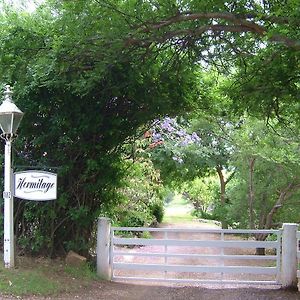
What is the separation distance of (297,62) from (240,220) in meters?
9.02

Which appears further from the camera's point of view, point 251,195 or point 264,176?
point 251,195

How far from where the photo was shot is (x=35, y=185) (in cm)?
752

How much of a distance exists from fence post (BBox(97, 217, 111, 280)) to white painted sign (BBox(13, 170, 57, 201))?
1.28m

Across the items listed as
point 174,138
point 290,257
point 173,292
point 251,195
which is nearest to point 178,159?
point 174,138

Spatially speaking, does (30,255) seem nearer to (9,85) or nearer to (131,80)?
(9,85)

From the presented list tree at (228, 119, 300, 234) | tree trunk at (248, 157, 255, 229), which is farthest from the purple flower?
tree trunk at (248, 157, 255, 229)

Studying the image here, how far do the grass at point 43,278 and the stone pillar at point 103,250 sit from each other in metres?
0.18

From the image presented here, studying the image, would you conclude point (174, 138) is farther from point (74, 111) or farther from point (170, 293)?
point (170, 293)

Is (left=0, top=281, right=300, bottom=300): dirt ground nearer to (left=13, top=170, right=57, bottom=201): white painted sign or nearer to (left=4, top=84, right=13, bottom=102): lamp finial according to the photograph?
(left=13, top=170, right=57, bottom=201): white painted sign

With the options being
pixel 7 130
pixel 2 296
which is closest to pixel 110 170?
pixel 7 130

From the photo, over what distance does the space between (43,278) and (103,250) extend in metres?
1.49

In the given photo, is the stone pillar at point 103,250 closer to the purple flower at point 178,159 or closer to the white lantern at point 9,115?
the white lantern at point 9,115

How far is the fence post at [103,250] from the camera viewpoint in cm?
842

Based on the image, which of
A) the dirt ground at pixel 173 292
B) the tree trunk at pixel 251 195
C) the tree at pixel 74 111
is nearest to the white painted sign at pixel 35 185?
the tree at pixel 74 111
